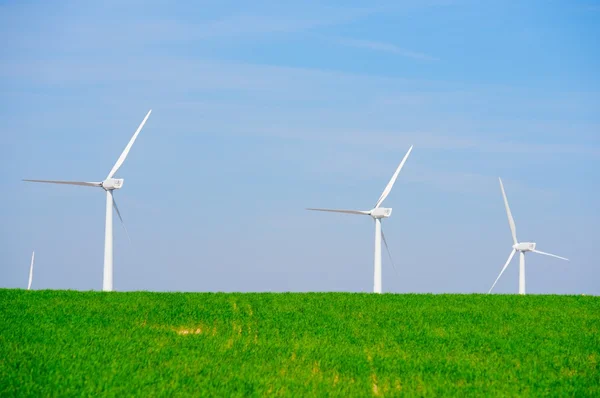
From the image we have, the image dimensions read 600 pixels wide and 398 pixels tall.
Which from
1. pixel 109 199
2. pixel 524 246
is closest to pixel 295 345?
pixel 109 199

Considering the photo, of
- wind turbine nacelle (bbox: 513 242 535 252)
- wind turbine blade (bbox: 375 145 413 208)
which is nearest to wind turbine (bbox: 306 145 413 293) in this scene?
wind turbine blade (bbox: 375 145 413 208)

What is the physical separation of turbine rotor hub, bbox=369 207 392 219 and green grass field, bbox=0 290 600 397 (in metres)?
17.2

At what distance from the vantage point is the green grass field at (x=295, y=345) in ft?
87.5

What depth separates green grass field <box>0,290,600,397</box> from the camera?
26.7 m

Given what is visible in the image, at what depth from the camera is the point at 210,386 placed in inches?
1025

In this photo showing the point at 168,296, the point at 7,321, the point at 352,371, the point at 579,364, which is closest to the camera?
the point at 352,371

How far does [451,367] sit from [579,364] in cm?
511

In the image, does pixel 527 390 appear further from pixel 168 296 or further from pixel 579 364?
pixel 168 296

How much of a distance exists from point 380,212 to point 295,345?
30574mm

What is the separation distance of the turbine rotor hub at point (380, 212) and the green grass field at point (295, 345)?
17171 mm

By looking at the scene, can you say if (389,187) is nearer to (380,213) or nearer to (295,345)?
(380,213)

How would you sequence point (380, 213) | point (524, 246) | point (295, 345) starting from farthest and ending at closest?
point (524, 246) < point (380, 213) < point (295, 345)

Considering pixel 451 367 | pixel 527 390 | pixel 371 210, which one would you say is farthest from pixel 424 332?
pixel 371 210

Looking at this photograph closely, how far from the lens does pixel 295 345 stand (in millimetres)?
33000
